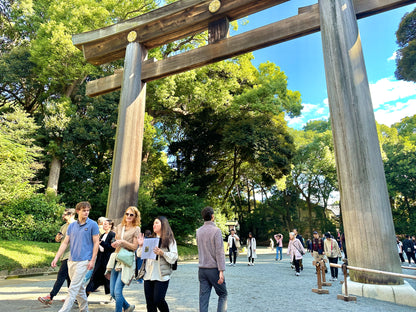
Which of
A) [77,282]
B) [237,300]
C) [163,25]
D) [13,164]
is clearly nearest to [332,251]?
[237,300]

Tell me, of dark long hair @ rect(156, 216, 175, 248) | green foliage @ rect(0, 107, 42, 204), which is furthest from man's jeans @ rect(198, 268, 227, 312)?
green foliage @ rect(0, 107, 42, 204)

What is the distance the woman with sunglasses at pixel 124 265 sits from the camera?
3291mm

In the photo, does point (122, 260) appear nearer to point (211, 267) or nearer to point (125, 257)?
point (125, 257)

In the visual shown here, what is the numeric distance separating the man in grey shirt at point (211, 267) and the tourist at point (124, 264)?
0.98m

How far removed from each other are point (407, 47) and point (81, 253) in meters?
20.0

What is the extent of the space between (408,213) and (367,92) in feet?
89.1

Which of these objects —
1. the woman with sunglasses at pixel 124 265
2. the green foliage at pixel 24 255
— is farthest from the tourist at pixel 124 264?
the green foliage at pixel 24 255

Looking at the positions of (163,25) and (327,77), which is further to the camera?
(163,25)

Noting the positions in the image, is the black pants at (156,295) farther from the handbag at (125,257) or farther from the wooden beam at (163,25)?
the wooden beam at (163,25)

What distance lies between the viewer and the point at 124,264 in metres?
3.36

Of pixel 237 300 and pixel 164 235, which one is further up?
pixel 164 235

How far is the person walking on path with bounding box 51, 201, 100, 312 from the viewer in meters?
3.16

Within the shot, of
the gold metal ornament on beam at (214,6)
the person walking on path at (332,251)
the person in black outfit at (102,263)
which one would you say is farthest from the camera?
the person walking on path at (332,251)

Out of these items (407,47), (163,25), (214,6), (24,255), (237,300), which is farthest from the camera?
Answer: (407,47)
